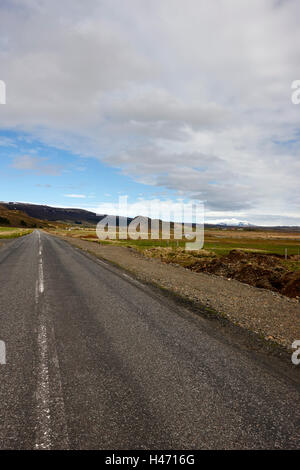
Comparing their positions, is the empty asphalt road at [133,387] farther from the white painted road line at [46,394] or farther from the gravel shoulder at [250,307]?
the gravel shoulder at [250,307]

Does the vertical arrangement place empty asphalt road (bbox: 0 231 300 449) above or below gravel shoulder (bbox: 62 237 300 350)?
above

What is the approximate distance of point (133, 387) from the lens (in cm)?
430

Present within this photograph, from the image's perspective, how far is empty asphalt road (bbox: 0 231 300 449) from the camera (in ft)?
10.8

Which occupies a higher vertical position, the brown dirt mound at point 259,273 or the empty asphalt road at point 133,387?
the empty asphalt road at point 133,387

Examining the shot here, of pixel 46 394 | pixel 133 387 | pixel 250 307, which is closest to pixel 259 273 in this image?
pixel 250 307

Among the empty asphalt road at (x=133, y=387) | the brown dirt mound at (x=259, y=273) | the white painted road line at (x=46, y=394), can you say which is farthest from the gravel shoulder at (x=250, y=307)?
the white painted road line at (x=46, y=394)

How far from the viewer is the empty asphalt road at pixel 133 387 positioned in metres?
3.30

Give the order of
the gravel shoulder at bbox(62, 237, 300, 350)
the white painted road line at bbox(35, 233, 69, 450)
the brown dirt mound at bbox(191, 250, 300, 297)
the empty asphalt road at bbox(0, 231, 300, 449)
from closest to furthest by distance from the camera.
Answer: the white painted road line at bbox(35, 233, 69, 450)
the empty asphalt road at bbox(0, 231, 300, 449)
the gravel shoulder at bbox(62, 237, 300, 350)
the brown dirt mound at bbox(191, 250, 300, 297)

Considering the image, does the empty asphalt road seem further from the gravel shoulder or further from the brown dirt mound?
the brown dirt mound

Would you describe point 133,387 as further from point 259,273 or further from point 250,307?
point 259,273

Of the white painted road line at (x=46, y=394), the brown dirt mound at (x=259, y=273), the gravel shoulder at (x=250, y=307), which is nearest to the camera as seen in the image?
the white painted road line at (x=46, y=394)

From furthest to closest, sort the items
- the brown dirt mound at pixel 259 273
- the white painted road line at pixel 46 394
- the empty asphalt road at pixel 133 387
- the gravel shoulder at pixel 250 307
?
the brown dirt mound at pixel 259 273 < the gravel shoulder at pixel 250 307 < the empty asphalt road at pixel 133 387 < the white painted road line at pixel 46 394

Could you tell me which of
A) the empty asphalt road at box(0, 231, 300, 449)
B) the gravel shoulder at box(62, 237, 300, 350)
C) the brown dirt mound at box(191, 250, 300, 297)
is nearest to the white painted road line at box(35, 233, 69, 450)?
the empty asphalt road at box(0, 231, 300, 449)
